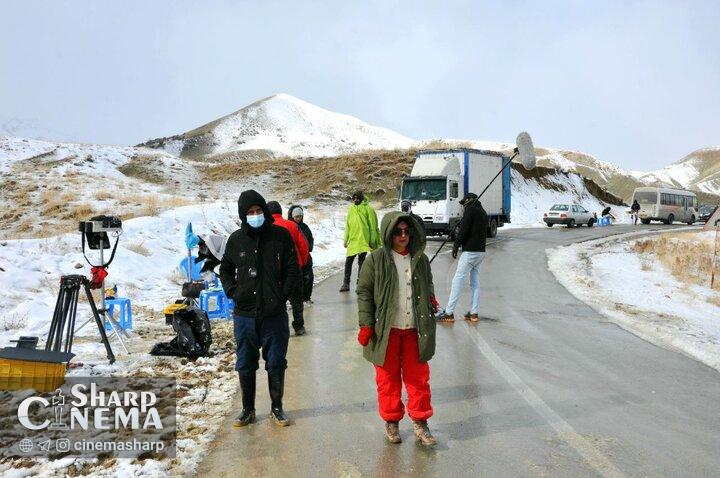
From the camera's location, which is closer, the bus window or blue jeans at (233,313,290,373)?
blue jeans at (233,313,290,373)

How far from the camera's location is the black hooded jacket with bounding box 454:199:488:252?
8.58 meters

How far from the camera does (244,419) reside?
4.65 metres

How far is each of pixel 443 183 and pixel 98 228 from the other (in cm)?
1713

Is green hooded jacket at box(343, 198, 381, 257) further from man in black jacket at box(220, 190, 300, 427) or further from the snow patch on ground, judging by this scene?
man in black jacket at box(220, 190, 300, 427)

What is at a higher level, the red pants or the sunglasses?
the sunglasses

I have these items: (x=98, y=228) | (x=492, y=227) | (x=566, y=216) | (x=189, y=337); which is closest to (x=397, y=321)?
(x=189, y=337)

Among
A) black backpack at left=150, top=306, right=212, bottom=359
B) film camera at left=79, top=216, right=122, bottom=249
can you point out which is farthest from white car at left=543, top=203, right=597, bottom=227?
film camera at left=79, top=216, right=122, bottom=249

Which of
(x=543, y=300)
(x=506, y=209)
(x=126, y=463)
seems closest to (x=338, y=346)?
(x=126, y=463)

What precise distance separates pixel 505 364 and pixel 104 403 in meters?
4.30

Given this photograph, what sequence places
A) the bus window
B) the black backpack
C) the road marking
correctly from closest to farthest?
1. the road marking
2. the black backpack
3. the bus window

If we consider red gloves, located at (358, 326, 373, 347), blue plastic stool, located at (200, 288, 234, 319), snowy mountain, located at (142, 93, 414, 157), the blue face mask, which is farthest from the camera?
snowy mountain, located at (142, 93, 414, 157)

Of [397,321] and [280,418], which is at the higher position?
[397,321]

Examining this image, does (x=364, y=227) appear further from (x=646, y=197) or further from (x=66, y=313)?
(x=646, y=197)

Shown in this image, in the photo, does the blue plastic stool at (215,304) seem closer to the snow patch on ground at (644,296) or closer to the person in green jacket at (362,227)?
the person in green jacket at (362,227)
